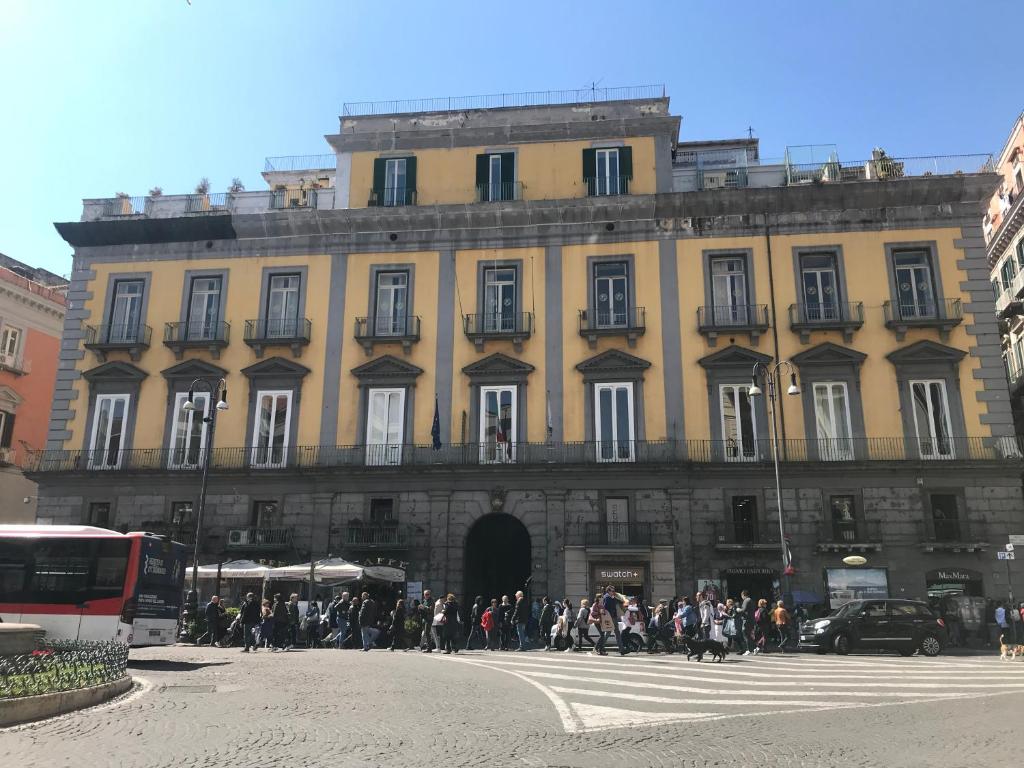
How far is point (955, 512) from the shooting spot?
28031 mm

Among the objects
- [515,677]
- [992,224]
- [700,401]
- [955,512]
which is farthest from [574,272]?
[992,224]

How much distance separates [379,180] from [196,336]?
371 inches

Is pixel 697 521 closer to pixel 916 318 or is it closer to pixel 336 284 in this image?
pixel 916 318

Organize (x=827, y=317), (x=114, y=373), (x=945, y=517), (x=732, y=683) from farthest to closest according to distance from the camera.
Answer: (x=114, y=373), (x=827, y=317), (x=945, y=517), (x=732, y=683)

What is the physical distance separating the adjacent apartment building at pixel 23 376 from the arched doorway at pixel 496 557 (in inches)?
887

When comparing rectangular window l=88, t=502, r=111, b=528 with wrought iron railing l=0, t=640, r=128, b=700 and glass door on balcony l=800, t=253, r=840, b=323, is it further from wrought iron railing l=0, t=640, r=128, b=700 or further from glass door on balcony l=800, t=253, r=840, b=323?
glass door on balcony l=800, t=253, r=840, b=323

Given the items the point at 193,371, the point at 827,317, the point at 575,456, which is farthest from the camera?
the point at 193,371

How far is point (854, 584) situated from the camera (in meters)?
27.4

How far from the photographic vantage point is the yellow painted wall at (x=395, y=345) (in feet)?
101

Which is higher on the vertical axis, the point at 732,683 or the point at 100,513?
the point at 100,513

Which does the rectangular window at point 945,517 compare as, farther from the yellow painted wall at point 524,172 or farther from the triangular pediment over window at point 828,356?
the yellow painted wall at point 524,172

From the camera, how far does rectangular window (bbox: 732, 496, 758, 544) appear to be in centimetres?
2819

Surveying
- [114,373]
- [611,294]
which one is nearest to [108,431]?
[114,373]

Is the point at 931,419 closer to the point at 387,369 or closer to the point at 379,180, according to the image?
the point at 387,369
